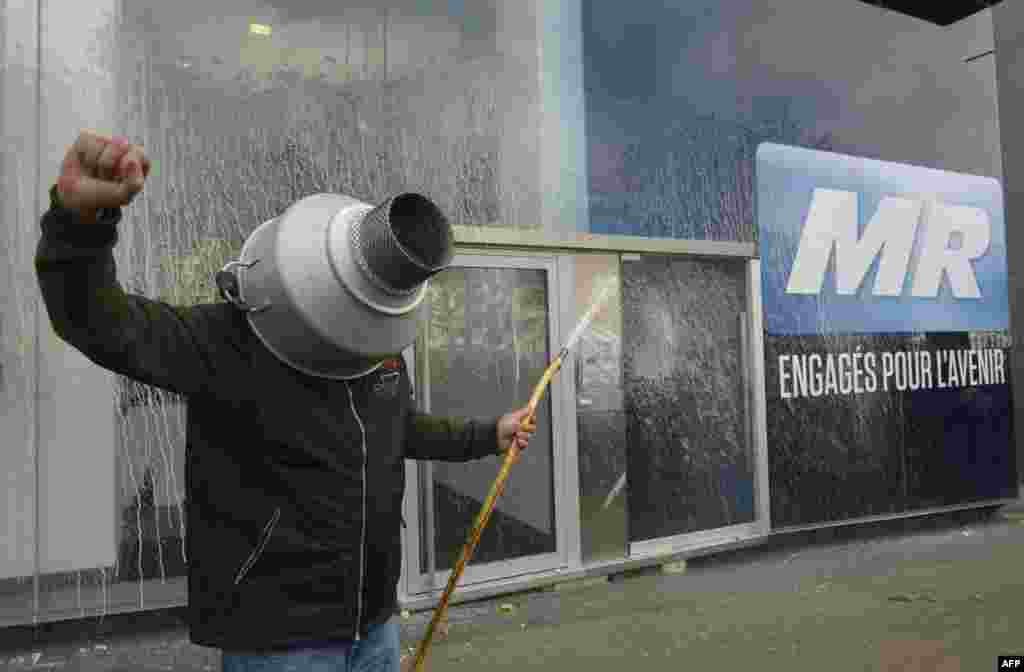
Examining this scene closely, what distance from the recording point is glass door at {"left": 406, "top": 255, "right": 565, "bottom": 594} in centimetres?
470

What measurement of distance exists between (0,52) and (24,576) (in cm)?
234

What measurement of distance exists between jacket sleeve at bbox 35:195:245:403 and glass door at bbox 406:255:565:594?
2.96 meters

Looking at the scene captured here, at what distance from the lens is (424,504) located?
4676mm

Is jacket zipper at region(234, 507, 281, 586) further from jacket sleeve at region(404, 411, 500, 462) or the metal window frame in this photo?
the metal window frame

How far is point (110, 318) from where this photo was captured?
59.5 inches

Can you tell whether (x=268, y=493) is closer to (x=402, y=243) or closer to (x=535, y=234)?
(x=402, y=243)

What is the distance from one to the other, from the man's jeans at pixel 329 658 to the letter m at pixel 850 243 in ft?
15.8

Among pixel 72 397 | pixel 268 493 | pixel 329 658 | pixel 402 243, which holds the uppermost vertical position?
pixel 402 243

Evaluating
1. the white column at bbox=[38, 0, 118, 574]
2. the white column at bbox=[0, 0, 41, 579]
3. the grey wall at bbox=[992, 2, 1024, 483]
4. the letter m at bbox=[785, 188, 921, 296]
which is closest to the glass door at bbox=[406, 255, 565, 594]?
the white column at bbox=[38, 0, 118, 574]

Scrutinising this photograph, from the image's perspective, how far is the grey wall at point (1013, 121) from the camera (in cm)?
789

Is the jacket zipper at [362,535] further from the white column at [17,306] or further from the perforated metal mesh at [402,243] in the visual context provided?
the white column at [17,306]

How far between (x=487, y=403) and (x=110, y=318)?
356 centimetres

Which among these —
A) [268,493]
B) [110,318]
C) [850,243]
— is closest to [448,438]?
[268,493]

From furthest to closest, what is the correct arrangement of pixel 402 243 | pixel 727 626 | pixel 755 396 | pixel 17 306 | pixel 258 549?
1. pixel 755 396
2. pixel 727 626
3. pixel 17 306
4. pixel 402 243
5. pixel 258 549
